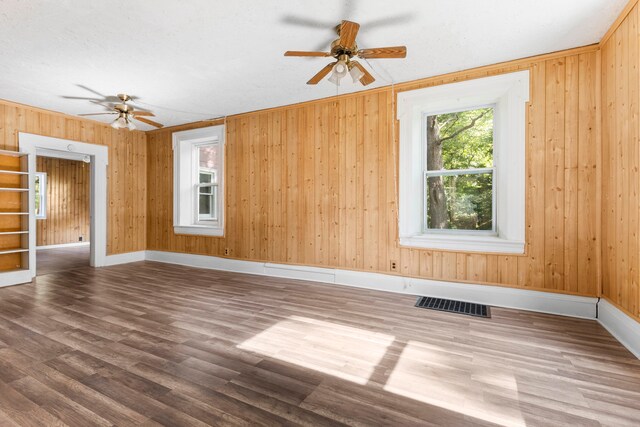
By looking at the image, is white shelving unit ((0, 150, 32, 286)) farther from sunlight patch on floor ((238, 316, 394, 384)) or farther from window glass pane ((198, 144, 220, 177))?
sunlight patch on floor ((238, 316, 394, 384))

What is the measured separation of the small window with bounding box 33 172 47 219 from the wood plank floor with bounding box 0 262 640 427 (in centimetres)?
655

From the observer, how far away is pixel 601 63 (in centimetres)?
285

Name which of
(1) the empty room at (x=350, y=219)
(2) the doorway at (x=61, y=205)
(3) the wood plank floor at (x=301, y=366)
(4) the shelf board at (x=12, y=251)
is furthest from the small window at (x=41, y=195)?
(3) the wood plank floor at (x=301, y=366)

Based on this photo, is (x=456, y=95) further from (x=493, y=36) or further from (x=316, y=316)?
(x=316, y=316)

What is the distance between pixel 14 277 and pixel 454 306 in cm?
587

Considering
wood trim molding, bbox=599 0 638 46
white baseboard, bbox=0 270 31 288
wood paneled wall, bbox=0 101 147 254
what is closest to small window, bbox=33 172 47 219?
wood paneled wall, bbox=0 101 147 254

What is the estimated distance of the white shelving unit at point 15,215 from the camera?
4.26m

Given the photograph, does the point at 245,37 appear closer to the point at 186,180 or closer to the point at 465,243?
the point at 465,243

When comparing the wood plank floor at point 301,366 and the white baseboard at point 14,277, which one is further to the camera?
the white baseboard at point 14,277

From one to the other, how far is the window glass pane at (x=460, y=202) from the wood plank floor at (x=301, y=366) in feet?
3.55

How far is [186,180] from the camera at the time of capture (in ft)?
19.3

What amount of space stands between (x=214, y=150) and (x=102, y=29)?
3.58 metres

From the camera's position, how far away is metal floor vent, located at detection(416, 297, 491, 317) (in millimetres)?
3027

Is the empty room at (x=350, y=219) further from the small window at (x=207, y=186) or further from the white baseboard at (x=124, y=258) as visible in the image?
the small window at (x=207, y=186)
